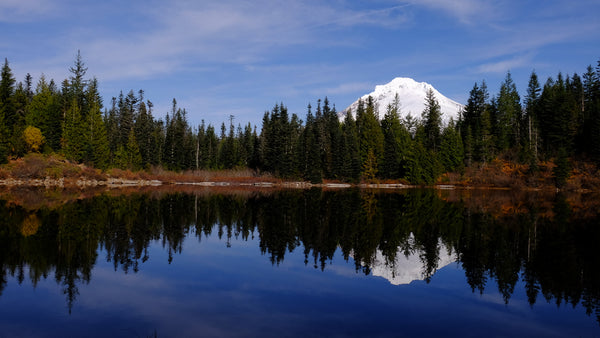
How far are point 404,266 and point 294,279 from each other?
12.1 ft

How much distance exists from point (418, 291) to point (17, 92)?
8050cm

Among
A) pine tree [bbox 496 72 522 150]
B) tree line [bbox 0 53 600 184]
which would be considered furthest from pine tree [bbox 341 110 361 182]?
pine tree [bbox 496 72 522 150]

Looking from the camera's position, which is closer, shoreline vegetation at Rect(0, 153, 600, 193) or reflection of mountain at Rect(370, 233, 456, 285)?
reflection of mountain at Rect(370, 233, 456, 285)

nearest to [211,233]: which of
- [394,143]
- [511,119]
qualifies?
[394,143]

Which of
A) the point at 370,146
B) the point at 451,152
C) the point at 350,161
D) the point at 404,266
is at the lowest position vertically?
the point at 404,266

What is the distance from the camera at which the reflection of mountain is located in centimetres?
1276

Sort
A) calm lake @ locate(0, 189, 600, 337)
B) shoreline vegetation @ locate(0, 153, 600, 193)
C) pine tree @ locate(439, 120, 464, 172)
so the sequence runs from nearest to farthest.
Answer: calm lake @ locate(0, 189, 600, 337) < shoreline vegetation @ locate(0, 153, 600, 193) < pine tree @ locate(439, 120, 464, 172)

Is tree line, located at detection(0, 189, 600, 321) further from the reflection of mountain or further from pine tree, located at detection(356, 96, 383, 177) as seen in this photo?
pine tree, located at detection(356, 96, 383, 177)

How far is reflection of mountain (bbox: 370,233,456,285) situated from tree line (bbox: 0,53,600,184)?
197ft

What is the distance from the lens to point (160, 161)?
94.2 meters

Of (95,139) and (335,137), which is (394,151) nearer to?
(335,137)

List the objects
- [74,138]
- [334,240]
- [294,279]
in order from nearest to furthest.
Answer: [294,279] < [334,240] < [74,138]

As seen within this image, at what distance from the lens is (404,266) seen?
1363 centimetres

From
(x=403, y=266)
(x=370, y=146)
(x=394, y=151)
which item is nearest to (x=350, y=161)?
(x=370, y=146)
